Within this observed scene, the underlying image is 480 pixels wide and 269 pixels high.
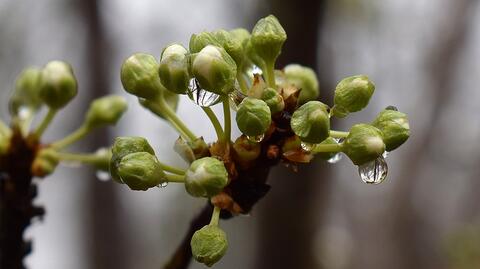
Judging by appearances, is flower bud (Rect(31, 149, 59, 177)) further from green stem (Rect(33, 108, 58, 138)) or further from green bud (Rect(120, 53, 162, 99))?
green bud (Rect(120, 53, 162, 99))

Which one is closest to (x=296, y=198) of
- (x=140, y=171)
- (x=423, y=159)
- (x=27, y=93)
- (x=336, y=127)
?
(x=336, y=127)

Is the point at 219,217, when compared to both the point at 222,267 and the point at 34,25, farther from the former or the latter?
the point at 222,267

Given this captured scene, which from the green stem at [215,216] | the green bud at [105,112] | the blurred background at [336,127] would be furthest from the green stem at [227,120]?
the blurred background at [336,127]

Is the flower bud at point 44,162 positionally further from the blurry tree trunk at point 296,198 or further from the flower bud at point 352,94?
the blurry tree trunk at point 296,198

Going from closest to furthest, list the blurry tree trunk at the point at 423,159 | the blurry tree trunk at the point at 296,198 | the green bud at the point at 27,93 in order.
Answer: the green bud at the point at 27,93
the blurry tree trunk at the point at 296,198
the blurry tree trunk at the point at 423,159

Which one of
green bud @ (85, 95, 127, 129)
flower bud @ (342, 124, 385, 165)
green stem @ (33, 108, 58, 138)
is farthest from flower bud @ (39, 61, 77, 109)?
flower bud @ (342, 124, 385, 165)

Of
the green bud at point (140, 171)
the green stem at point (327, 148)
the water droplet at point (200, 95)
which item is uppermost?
the water droplet at point (200, 95)
